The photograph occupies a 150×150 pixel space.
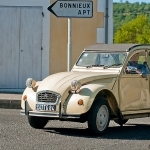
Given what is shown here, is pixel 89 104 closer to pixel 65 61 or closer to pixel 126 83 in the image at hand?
pixel 126 83

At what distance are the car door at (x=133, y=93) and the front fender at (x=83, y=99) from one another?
2.74 ft

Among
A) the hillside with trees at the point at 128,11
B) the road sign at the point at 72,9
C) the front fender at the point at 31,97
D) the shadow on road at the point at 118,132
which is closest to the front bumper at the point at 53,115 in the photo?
the front fender at the point at 31,97

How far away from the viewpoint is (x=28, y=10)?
69.9 feet

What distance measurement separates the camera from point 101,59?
13945 mm

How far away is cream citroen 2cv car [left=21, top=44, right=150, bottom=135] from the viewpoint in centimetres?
1232

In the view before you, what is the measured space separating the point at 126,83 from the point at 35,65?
8.50 m

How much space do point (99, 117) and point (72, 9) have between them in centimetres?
641

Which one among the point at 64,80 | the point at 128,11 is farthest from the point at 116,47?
the point at 128,11

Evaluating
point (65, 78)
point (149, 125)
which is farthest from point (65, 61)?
point (65, 78)

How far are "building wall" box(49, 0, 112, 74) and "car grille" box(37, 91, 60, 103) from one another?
8.80 m

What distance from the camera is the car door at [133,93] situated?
1312cm

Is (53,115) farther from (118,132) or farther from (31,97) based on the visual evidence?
(118,132)

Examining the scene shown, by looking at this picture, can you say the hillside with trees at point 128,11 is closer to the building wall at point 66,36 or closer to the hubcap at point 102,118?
the building wall at point 66,36

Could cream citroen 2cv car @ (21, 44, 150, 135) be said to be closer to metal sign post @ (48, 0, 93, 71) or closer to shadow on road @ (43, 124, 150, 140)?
shadow on road @ (43, 124, 150, 140)
